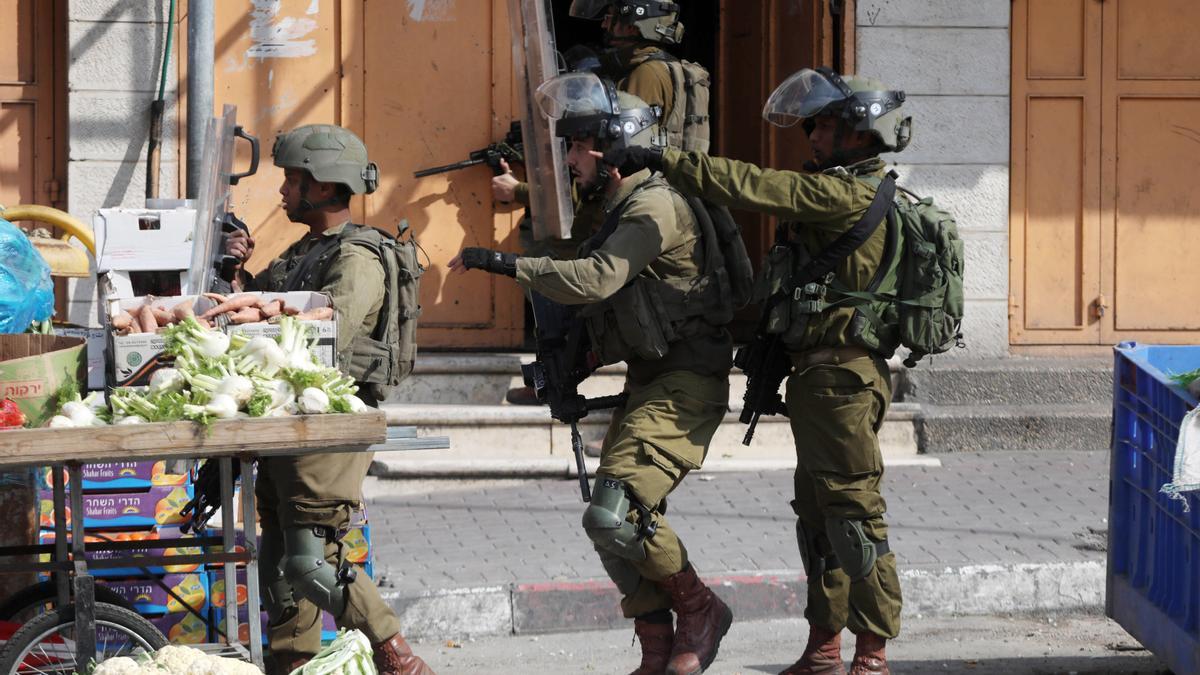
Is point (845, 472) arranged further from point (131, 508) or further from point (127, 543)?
point (131, 508)

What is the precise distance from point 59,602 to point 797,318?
2606mm

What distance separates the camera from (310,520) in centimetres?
544

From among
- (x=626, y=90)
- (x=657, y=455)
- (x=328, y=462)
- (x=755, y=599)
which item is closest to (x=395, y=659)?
(x=328, y=462)

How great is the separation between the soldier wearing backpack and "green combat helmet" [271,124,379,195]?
→ 2.98ft

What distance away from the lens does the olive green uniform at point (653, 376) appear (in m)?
5.47

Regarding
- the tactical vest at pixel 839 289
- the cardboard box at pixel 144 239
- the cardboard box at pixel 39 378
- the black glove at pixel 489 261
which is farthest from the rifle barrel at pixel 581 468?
the cardboard box at pixel 144 239

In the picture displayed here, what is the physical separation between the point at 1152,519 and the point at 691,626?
5.25 ft

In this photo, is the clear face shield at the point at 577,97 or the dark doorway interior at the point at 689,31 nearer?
the clear face shield at the point at 577,97

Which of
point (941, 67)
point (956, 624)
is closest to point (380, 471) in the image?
point (956, 624)

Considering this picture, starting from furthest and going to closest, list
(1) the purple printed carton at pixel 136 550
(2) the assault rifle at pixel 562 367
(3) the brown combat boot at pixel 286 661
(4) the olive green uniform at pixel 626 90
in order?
(4) the olive green uniform at pixel 626 90
(2) the assault rifle at pixel 562 367
(1) the purple printed carton at pixel 136 550
(3) the brown combat boot at pixel 286 661

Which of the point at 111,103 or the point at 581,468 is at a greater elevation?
the point at 111,103

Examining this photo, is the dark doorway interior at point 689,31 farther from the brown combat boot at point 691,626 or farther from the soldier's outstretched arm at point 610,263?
the brown combat boot at point 691,626

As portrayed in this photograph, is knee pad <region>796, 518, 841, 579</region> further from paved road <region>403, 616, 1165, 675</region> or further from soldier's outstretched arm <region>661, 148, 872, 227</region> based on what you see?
soldier's outstretched arm <region>661, 148, 872, 227</region>

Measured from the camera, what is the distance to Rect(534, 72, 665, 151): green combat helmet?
18.8ft
